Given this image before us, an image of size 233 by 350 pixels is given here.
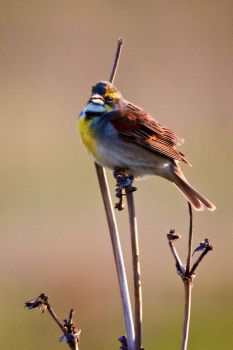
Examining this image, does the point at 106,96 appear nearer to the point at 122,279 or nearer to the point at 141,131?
the point at 141,131

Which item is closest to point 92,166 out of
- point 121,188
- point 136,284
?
point 121,188

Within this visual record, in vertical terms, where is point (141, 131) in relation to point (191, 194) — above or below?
above

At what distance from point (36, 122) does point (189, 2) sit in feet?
16.4

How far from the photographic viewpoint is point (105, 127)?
5.14 m

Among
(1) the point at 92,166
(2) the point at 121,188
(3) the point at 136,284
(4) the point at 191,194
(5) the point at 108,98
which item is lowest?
(3) the point at 136,284

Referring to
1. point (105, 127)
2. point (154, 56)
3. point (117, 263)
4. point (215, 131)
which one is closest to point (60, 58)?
point (154, 56)

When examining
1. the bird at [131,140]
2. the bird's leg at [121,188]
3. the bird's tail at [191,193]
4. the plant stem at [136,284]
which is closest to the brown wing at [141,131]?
the bird at [131,140]

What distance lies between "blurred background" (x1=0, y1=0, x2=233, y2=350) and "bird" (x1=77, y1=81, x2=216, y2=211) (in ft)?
10.6

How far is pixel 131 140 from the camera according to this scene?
5.18 meters

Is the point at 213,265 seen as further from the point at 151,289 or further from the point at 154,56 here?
the point at 154,56

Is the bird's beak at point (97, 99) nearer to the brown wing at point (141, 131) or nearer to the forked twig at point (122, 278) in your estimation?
the brown wing at point (141, 131)

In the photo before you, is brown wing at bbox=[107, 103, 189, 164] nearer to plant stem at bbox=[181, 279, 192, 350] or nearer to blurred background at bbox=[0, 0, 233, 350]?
plant stem at bbox=[181, 279, 192, 350]

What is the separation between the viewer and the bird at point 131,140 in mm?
5062

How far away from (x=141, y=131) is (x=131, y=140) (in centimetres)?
7
